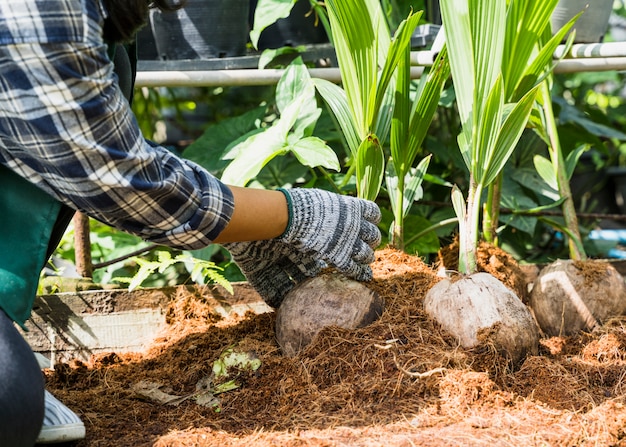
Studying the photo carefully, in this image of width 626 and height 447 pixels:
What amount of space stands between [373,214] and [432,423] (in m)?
0.48

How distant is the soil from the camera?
1.09 m

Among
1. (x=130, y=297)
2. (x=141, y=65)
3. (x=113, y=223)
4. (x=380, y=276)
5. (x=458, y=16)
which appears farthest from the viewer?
(x=141, y=65)

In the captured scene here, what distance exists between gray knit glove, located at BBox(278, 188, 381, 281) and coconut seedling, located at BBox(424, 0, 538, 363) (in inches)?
6.4

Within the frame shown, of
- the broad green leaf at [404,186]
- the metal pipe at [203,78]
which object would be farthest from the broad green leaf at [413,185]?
the metal pipe at [203,78]

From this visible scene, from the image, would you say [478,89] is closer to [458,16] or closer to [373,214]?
[458,16]

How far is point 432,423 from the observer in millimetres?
1109

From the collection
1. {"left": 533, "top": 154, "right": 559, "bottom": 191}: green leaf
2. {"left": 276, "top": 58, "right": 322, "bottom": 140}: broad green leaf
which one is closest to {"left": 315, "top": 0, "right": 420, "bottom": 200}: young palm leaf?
{"left": 276, "top": 58, "right": 322, "bottom": 140}: broad green leaf

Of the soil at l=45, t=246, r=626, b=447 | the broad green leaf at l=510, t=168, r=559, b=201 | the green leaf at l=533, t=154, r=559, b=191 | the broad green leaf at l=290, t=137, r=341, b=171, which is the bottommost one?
the soil at l=45, t=246, r=626, b=447

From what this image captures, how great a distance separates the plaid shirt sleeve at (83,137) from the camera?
97cm

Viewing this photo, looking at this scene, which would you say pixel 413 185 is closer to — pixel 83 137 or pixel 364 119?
pixel 364 119

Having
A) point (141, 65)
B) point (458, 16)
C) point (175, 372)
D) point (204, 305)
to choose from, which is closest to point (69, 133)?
point (175, 372)

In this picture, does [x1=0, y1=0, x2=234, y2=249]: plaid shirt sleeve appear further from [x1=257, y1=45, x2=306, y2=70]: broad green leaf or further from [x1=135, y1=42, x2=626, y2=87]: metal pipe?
[x1=257, y1=45, x2=306, y2=70]: broad green leaf

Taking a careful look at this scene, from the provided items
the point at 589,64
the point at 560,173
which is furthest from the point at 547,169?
the point at 589,64

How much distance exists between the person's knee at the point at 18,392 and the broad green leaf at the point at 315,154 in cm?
65
